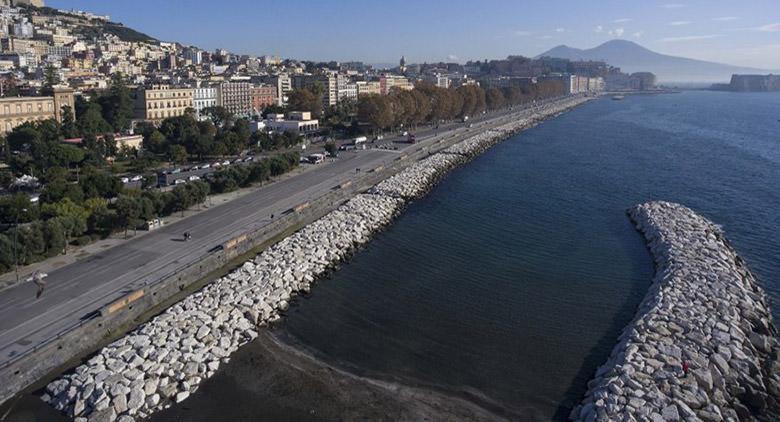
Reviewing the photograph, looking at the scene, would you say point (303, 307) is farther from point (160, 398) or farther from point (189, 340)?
point (160, 398)

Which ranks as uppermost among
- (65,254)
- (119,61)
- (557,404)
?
(119,61)

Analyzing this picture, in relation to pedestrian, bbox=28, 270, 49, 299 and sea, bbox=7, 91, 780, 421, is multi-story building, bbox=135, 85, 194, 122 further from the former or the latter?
pedestrian, bbox=28, 270, 49, 299

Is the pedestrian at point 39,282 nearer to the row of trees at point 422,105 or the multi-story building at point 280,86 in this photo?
the row of trees at point 422,105

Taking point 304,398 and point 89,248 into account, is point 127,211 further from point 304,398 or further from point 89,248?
point 304,398

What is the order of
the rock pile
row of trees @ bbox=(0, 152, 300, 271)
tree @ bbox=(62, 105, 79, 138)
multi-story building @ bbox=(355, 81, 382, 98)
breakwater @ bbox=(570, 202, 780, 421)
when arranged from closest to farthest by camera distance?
breakwater @ bbox=(570, 202, 780, 421), the rock pile, row of trees @ bbox=(0, 152, 300, 271), tree @ bbox=(62, 105, 79, 138), multi-story building @ bbox=(355, 81, 382, 98)

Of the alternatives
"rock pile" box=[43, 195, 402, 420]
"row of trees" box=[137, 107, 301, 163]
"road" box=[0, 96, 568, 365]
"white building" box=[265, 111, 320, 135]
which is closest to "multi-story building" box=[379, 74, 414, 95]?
"white building" box=[265, 111, 320, 135]

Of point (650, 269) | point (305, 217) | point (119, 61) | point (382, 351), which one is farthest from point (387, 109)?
point (119, 61)

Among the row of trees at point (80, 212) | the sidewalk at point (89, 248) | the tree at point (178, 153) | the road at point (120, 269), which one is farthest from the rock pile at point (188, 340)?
the tree at point (178, 153)

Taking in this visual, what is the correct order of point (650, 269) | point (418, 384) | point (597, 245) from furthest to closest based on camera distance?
point (597, 245) < point (650, 269) < point (418, 384)
